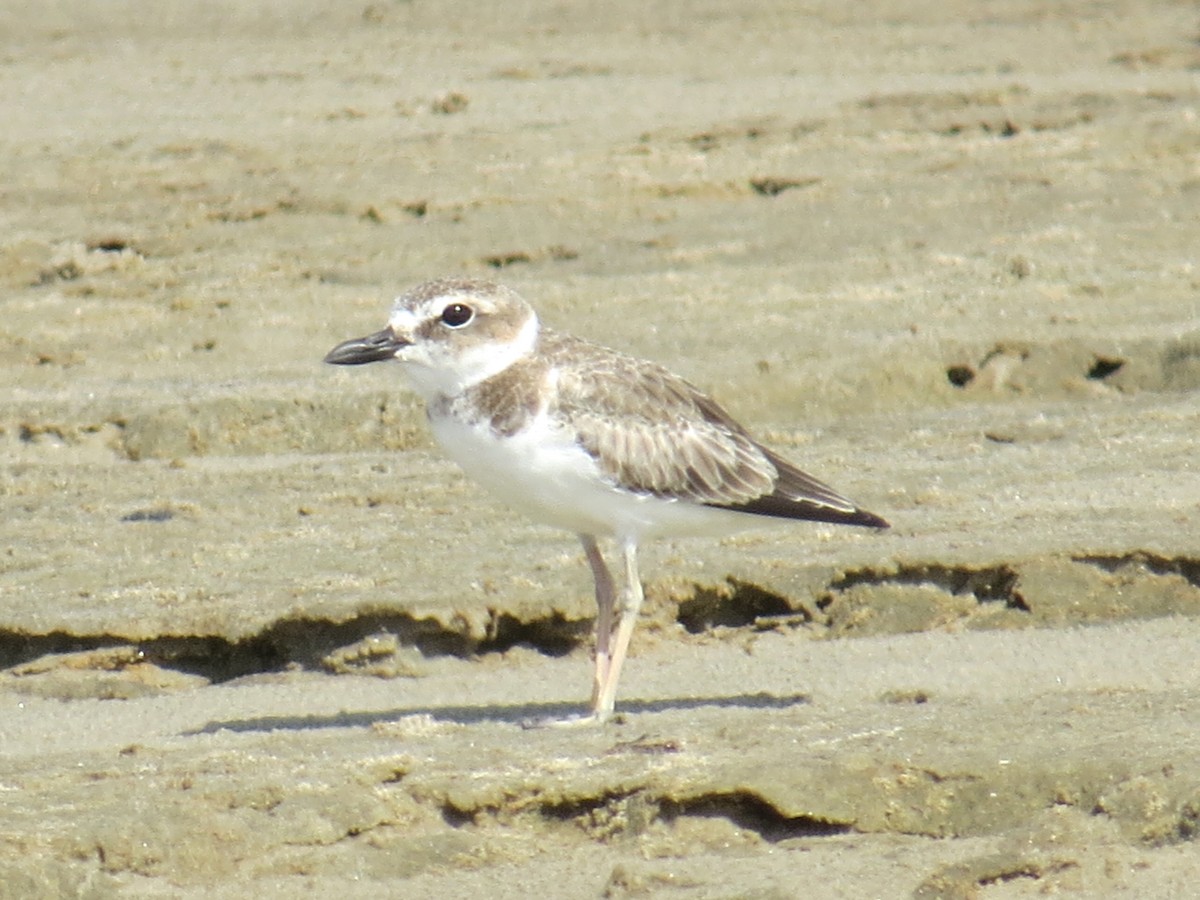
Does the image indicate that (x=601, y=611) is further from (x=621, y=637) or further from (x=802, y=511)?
(x=802, y=511)

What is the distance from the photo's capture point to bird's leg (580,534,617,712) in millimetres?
5445

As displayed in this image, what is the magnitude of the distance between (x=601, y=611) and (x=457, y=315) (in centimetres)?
87

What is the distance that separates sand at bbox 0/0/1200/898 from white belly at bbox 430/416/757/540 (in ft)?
1.56

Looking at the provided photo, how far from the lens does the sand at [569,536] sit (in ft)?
14.6

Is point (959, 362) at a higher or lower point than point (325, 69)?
lower

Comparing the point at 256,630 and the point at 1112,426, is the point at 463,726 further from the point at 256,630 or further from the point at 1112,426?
the point at 1112,426

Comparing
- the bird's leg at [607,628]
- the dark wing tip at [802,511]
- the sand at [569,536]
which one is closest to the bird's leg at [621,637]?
the bird's leg at [607,628]

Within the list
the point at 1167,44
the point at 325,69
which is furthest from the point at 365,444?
the point at 1167,44

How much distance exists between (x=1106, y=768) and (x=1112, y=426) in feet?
9.93

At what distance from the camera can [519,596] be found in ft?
19.5

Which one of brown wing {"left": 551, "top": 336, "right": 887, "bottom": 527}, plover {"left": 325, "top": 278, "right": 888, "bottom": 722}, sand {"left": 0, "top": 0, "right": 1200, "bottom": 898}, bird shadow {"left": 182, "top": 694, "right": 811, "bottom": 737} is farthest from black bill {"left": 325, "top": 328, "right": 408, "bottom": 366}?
bird shadow {"left": 182, "top": 694, "right": 811, "bottom": 737}

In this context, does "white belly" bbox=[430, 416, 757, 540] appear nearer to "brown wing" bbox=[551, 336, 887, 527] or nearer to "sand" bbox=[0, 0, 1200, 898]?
"brown wing" bbox=[551, 336, 887, 527]

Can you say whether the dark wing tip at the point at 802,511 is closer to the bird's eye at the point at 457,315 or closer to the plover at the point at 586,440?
the plover at the point at 586,440

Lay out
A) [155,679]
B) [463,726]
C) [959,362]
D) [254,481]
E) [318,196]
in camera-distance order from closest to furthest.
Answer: [463,726] < [155,679] < [254,481] < [959,362] < [318,196]
